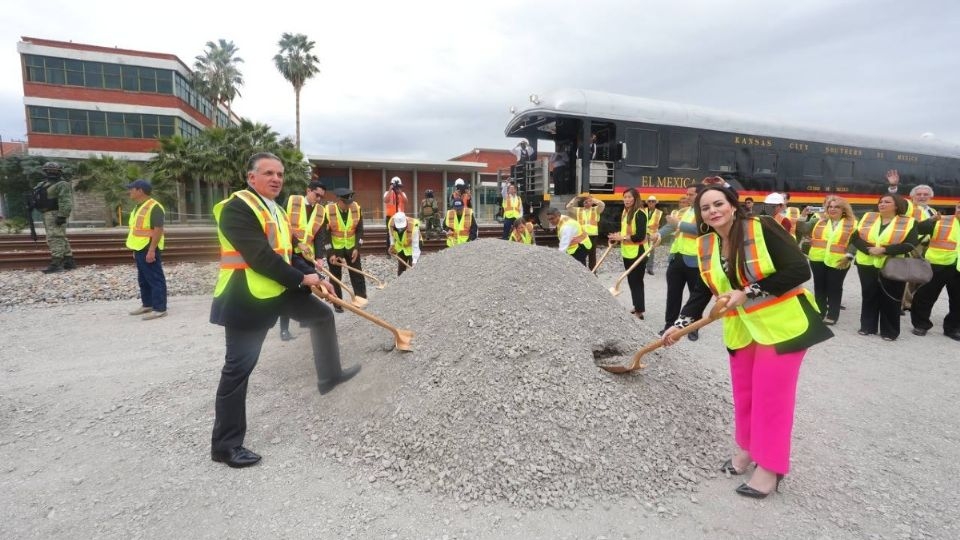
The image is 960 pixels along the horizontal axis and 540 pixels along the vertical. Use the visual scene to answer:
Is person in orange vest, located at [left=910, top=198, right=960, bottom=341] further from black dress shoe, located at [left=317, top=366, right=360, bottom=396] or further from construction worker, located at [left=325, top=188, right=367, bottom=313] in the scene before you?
construction worker, located at [left=325, top=188, right=367, bottom=313]

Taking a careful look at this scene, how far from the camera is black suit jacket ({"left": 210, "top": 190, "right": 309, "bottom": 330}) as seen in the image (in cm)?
246

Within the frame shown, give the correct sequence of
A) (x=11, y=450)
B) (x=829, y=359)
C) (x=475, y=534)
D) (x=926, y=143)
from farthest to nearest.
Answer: (x=926, y=143), (x=829, y=359), (x=11, y=450), (x=475, y=534)

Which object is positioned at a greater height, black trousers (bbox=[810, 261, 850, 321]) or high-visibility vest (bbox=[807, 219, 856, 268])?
high-visibility vest (bbox=[807, 219, 856, 268])

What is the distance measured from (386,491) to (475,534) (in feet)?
1.74

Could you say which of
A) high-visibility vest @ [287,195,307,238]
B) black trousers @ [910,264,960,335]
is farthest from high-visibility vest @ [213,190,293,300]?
black trousers @ [910,264,960,335]

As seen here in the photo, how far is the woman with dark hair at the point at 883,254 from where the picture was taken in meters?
5.05

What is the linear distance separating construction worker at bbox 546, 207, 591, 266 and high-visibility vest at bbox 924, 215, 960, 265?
3.90 meters

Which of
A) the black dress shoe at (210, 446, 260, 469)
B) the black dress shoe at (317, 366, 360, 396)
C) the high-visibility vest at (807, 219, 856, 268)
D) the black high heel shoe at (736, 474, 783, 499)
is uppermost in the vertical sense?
the high-visibility vest at (807, 219, 856, 268)

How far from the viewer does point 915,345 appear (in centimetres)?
504

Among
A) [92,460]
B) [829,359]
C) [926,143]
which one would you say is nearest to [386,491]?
[92,460]

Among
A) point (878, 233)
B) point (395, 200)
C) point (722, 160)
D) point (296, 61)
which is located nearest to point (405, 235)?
point (395, 200)

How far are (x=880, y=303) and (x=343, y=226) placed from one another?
6.52m

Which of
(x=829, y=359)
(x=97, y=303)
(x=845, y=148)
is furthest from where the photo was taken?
(x=845, y=148)

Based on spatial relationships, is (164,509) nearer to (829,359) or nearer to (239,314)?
(239,314)
